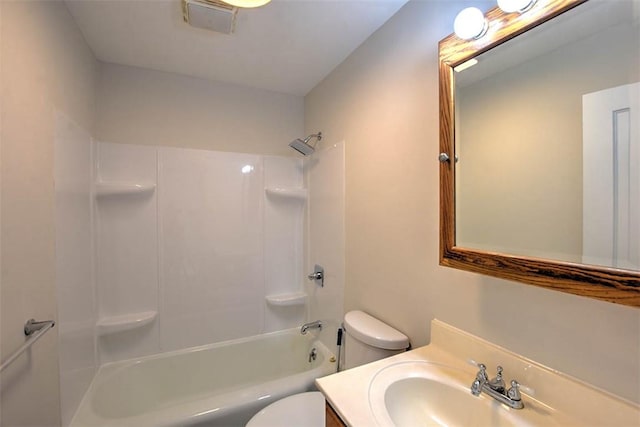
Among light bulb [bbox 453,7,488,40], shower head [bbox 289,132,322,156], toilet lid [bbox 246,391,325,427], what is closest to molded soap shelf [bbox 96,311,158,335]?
toilet lid [bbox 246,391,325,427]

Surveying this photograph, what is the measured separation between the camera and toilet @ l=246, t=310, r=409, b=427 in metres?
1.21

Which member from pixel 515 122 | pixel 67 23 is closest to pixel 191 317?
pixel 67 23

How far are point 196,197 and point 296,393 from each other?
1.52m

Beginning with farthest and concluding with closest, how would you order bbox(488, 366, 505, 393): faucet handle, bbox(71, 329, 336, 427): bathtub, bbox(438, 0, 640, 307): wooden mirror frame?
1. bbox(71, 329, 336, 427): bathtub
2. bbox(488, 366, 505, 393): faucet handle
3. bbox(438, 0, 640, 307): wooden mirror frame

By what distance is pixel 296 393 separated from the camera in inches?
60.4

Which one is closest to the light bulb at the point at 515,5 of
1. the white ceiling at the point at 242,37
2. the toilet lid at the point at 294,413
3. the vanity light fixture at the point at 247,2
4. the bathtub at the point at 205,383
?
the white ceiling at the point at 242,37

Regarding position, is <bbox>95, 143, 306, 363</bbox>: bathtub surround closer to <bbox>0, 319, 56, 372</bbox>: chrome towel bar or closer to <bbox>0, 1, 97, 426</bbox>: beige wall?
<bbox>0, 1, 97, 426</bbox>: beige wall

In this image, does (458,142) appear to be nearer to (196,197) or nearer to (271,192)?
(271,192)

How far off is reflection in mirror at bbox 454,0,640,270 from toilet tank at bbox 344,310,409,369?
1.91 ft

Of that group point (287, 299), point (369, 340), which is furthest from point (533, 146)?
point (287, 299)

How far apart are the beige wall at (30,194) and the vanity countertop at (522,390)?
3.43ft

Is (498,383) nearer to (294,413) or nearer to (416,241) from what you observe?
(416,241)

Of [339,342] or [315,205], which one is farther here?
[315,205]

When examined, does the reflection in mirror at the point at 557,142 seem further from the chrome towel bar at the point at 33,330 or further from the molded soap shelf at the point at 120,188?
the molded soap shelf at the point at 120,188
